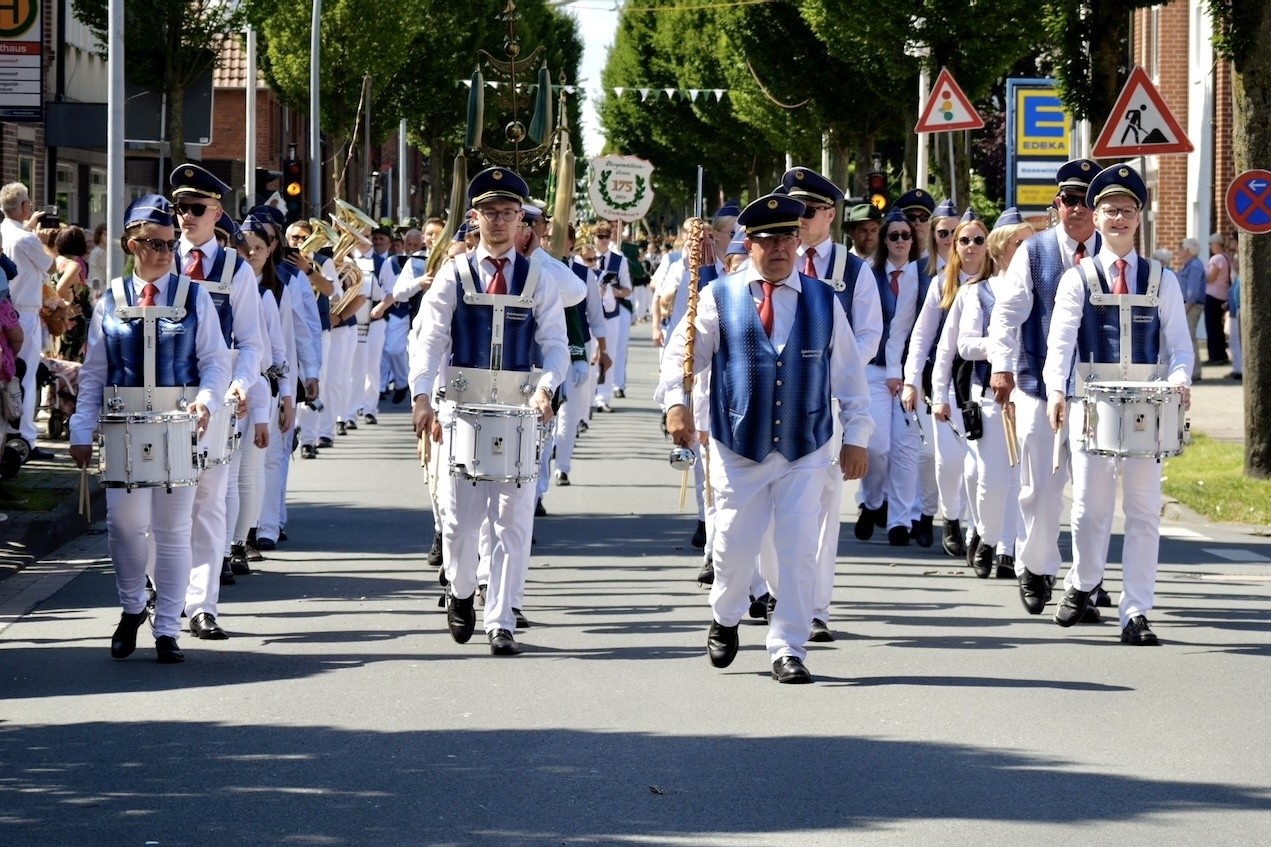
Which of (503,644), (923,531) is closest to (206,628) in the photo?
(503,644)

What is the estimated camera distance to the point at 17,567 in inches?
506

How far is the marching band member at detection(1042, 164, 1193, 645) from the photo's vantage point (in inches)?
401

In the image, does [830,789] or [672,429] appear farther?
[672,429]

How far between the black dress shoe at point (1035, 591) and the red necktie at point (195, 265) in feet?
13.9

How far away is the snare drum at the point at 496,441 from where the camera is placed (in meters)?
9.65

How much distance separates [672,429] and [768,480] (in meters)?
0.46

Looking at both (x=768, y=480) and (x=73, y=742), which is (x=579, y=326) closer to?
(x=768, y=480)

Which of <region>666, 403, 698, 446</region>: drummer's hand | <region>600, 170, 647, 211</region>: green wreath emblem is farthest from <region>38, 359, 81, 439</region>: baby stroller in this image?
<region>600, 170, 647, 211</region>: green wreath emblem

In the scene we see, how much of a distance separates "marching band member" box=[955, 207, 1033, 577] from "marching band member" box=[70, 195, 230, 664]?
178 inches

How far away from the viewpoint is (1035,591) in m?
11.1

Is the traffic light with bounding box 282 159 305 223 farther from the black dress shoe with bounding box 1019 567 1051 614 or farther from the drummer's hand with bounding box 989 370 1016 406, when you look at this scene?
the drummer's hand with bounding box 989 370 1016 406

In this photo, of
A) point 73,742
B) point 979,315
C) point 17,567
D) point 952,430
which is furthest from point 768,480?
point 17,567

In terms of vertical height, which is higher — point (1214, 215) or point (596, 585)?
point (1214, 215)

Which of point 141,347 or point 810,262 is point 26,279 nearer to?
point 141,347
